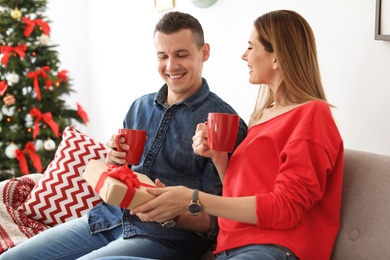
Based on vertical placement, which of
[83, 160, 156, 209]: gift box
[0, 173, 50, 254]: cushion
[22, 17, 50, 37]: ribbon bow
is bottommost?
[0, 173, 50, 254]: cushion

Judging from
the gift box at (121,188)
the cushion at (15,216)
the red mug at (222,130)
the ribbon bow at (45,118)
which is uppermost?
the red mug at (222,130)

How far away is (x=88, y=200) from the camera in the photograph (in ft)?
7.70

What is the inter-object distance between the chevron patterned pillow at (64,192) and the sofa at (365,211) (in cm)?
122

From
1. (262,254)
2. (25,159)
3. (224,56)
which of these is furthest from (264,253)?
(25,159)

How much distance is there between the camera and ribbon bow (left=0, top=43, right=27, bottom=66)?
3.47m

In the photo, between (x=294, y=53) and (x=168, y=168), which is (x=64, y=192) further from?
(x=294, y=53)

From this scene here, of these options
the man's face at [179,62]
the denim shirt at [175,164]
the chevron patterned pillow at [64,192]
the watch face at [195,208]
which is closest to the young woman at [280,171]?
the watch face at [195,208]

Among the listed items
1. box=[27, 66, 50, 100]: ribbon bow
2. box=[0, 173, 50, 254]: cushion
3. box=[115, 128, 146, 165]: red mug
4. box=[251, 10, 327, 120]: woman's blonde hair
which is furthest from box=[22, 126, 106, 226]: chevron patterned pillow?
box=[27, 66, 50, 100]: ribbon bow

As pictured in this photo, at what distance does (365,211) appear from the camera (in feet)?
4.96

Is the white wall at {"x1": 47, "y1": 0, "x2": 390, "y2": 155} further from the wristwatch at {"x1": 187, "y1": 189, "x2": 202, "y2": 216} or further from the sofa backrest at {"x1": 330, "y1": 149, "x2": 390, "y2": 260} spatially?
the wristwatch at {"x1": 187, "y1": 189, "x2": 202, "y2": 216}

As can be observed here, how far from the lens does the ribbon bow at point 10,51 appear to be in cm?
347

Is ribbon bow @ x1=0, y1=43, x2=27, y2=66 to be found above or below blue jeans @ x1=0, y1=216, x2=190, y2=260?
above

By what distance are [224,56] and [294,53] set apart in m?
1.23

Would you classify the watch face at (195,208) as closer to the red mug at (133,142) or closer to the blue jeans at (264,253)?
the blue jeans at (264,253)
